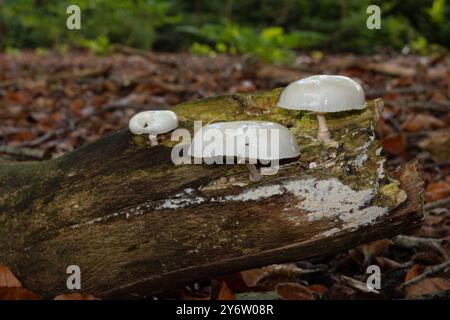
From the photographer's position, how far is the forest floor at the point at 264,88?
252 centimetres

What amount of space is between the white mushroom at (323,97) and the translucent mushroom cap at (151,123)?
0.51m

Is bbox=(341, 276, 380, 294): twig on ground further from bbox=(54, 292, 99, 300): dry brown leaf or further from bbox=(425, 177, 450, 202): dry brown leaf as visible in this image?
bbox=(54, 292, 99, 300): dry brown leaf

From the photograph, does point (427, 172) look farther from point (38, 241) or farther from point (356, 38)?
point (356, 38)

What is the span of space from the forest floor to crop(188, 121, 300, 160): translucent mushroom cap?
0.57m

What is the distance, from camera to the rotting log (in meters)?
1.99

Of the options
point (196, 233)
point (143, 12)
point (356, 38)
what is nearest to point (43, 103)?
point (196, 233)

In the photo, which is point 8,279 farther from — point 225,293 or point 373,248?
point 373,248

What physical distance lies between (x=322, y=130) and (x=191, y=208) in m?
0.64

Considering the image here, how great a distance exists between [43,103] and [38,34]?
495 inches

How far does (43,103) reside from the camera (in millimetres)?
6160

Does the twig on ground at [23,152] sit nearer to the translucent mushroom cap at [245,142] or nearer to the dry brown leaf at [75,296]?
the dry brown leaf at [75,296]

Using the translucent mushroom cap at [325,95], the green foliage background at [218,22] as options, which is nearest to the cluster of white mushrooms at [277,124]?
the translucent mushroom cap at [325,95]

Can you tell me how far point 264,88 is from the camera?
6156mm

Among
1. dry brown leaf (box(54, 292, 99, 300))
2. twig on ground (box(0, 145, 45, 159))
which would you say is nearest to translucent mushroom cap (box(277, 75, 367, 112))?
dry brown leaf (box(54, 292, 99, 300))
